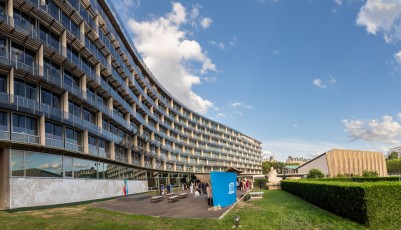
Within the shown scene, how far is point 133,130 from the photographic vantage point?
5541 cm

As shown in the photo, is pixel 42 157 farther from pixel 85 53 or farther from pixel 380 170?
pixel 380 170

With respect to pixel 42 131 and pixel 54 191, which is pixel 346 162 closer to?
pixel 54 191

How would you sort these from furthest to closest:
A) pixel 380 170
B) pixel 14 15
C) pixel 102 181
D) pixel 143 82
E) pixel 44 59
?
1. pixel 380 170
2. pixel 143 82
3. pixel 102 181
4. pixel 44 59
5. pixel 14 15

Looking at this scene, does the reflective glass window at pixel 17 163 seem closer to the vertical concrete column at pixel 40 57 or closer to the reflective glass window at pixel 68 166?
the reflective glass window at pixel 68 166

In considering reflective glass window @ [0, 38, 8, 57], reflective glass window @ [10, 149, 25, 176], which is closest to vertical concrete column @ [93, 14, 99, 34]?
reflective glass window @ [0, 38, 8, 57]

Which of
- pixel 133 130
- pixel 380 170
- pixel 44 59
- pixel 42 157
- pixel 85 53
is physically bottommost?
pixel 380 170

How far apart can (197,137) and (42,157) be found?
268 ft

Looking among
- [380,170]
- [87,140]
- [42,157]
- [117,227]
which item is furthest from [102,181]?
[380,170]

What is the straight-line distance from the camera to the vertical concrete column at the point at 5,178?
79.7 ft

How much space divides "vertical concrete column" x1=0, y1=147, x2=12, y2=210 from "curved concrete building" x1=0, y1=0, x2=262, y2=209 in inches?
2.8

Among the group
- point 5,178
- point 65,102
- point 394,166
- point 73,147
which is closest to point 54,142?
point 73,147

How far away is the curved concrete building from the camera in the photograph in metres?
25.7

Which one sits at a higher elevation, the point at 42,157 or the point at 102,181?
the point at 42,157

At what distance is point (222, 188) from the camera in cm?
2511
